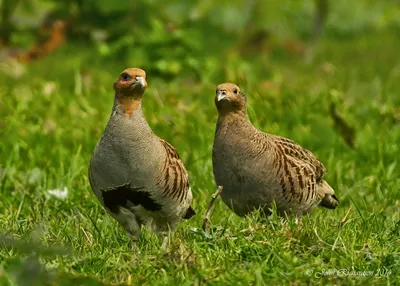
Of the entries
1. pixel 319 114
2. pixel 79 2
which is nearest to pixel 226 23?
pixel 79 2

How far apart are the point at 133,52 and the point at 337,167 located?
Result: 13.3 feet

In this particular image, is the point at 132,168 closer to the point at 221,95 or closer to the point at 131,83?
the point at 131,83

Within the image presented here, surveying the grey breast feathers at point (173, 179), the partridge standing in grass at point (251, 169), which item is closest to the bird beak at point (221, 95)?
the partridge standing in grass at point (251, 169)

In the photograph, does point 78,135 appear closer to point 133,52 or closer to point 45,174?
point 45,174

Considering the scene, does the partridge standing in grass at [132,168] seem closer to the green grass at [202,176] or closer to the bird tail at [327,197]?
the green grass at [202,176]

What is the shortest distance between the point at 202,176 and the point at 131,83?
1897mm

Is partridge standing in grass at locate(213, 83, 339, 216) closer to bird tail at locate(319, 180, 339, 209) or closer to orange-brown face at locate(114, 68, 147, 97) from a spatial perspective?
bird tail at locate(319, 180, 339, 209)

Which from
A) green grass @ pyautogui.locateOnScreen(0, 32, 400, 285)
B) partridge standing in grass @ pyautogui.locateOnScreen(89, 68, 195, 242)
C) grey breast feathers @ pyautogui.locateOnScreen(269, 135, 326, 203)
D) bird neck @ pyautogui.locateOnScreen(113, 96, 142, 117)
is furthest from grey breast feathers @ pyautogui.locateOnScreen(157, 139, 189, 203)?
grey breast feathers @ pyautogui.locateOnScreen(269, 135, 326, 203)

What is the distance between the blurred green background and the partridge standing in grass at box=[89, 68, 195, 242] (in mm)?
170

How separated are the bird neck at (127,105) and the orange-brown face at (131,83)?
0.02 m

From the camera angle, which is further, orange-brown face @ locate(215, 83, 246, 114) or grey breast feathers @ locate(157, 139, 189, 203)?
orange-brown face @ locate(215, 83, 246, 114)

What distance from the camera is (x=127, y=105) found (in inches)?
213

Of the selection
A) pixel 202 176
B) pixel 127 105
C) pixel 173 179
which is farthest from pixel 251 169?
pixel 202 176

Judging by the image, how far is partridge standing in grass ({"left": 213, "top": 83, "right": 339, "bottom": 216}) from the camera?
5.87 m
